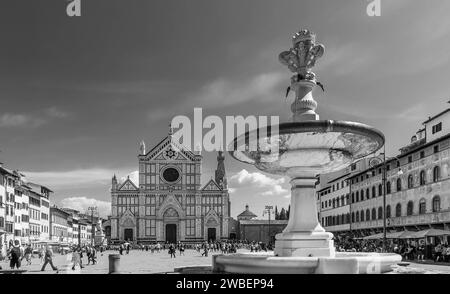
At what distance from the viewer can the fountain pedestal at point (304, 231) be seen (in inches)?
490

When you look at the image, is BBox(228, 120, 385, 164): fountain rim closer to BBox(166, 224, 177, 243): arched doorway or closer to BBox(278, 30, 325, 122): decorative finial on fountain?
BBox(278, 30, 325, 122): decorative finial on fountain

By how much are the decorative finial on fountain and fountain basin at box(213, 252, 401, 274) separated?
383 centimetres

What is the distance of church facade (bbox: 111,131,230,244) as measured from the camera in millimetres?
89875

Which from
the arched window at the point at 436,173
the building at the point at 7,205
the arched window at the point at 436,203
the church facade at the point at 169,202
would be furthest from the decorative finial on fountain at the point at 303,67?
the church facade at the point at 169,202

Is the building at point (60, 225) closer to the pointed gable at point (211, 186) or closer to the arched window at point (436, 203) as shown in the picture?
the pointed gable at point (211, 186)

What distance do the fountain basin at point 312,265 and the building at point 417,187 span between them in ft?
65.3

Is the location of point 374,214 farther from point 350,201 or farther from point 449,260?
point 449,260

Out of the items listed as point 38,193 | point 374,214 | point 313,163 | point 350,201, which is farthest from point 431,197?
point 38,193

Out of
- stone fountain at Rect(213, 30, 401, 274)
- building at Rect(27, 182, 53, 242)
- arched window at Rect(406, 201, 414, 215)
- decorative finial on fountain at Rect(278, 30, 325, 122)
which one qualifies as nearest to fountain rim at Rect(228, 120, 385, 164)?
stone fountain at Rect(213, 30, 401, 274)

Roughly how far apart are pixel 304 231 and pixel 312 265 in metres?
1.93

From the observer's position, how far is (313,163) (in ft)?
42.8

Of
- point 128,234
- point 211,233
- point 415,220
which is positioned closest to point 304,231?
point 415,220

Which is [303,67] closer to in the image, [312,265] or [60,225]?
[312,265]

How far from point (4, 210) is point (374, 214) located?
3831 centimetres
